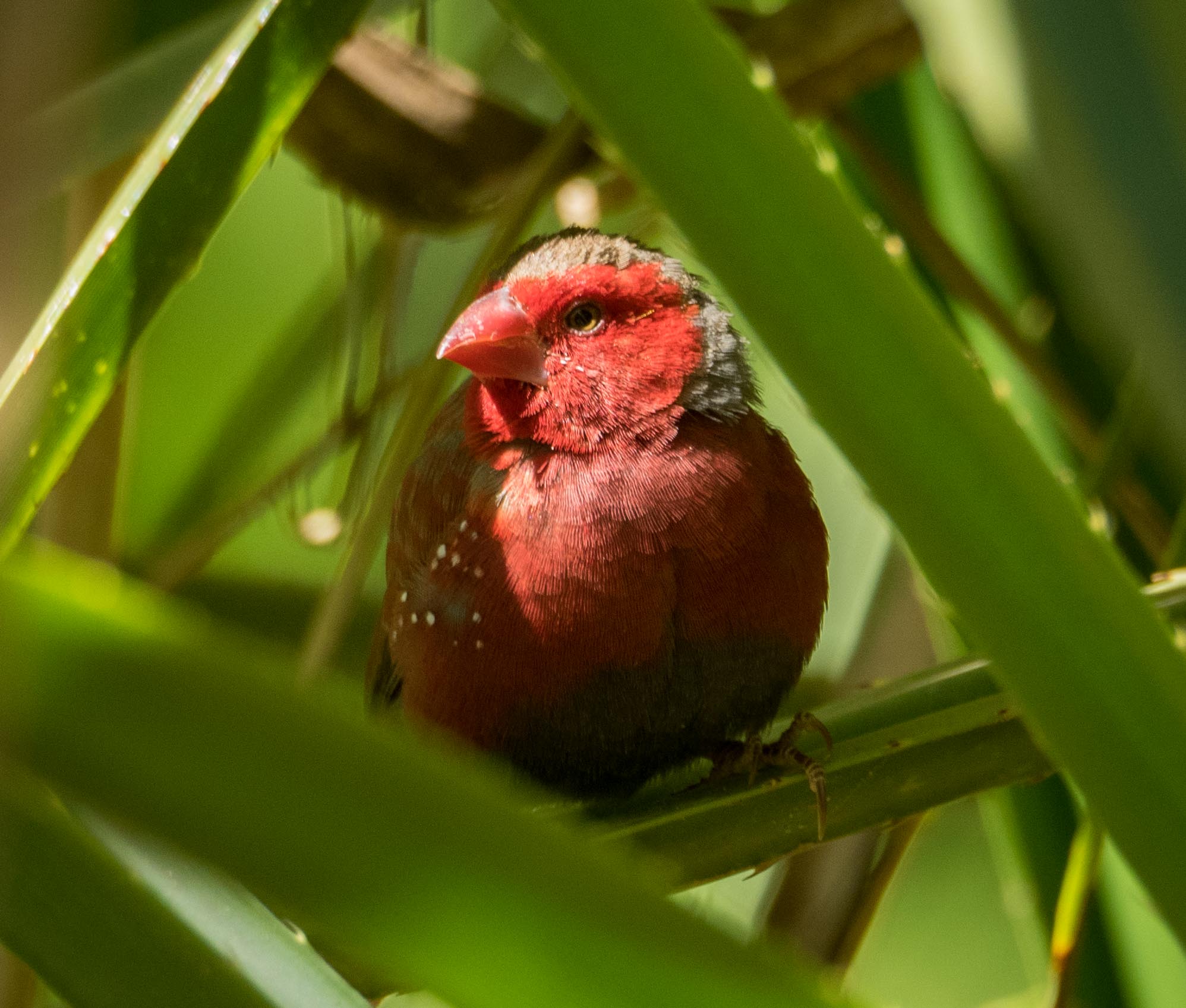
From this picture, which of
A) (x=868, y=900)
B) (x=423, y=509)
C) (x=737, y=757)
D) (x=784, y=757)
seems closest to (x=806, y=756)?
(x=784, y=757)

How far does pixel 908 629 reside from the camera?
2158 millimetres

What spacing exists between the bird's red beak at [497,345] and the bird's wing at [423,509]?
0.12 meters

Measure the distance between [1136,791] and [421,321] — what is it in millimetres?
2181

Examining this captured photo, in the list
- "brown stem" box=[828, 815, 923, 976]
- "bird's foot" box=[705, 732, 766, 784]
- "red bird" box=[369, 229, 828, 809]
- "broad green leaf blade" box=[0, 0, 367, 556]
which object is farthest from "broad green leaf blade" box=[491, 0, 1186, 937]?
"brown stem" box=[828, 815, 923, 976]

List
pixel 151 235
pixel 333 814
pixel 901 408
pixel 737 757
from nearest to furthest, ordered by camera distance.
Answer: pixel 333 814 → pixel 901 408 → pixel 151 235 → pixel 737 757

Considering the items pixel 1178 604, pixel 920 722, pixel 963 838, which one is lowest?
pixel 963 838

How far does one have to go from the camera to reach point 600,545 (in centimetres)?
150

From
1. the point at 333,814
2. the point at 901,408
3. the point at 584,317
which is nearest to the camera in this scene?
the point at 333,814

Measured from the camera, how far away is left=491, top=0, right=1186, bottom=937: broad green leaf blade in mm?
617

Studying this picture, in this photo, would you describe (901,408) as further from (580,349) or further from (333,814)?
(580,349)

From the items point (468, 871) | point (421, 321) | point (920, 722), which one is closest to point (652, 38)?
point (468, 871)

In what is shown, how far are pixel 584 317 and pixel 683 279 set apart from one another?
17cm

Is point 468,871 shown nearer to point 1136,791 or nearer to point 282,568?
point 1136,791

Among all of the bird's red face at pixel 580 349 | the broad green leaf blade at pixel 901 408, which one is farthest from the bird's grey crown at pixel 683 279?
the broad green leaf blade at pixel 901 408
